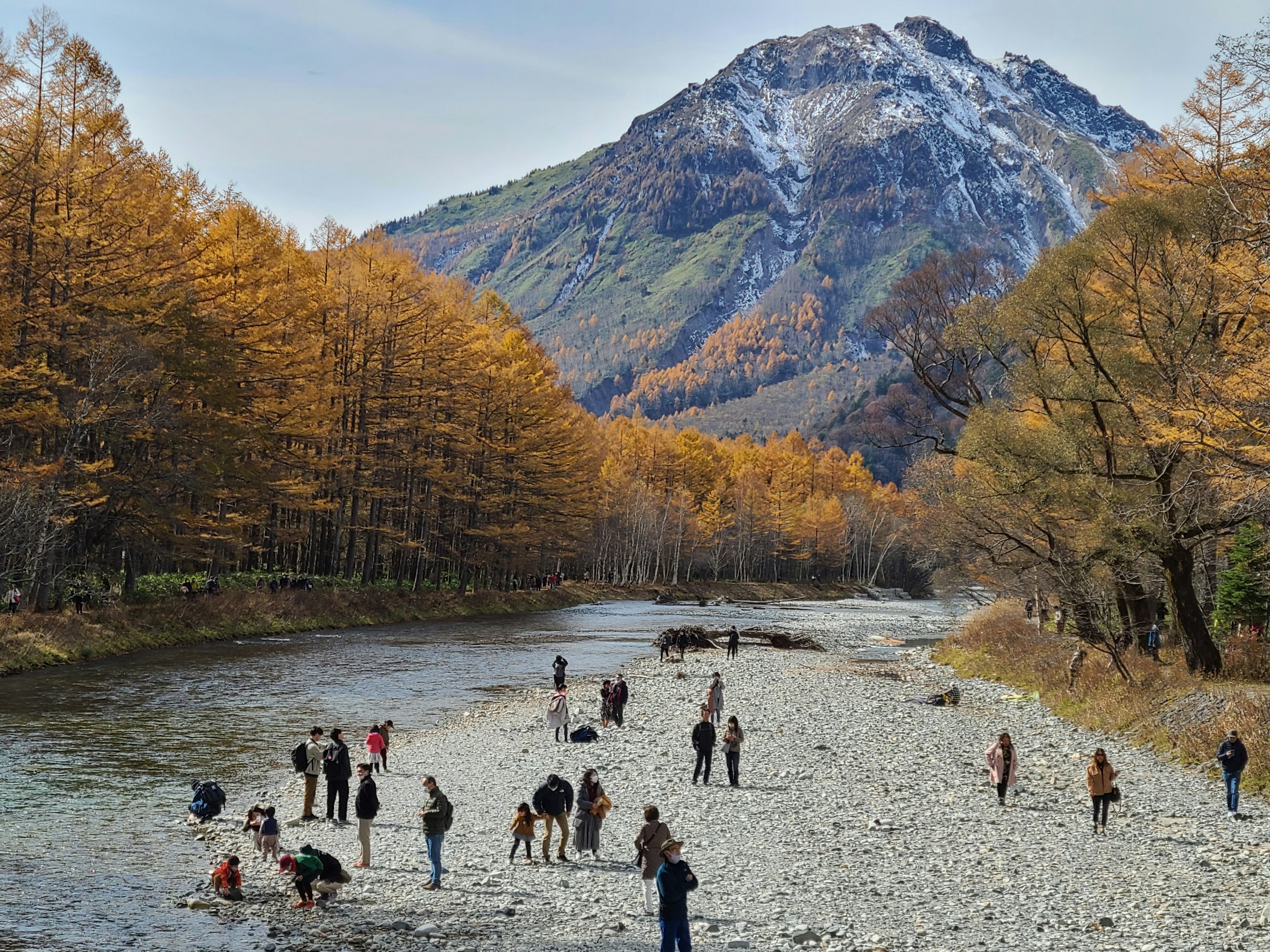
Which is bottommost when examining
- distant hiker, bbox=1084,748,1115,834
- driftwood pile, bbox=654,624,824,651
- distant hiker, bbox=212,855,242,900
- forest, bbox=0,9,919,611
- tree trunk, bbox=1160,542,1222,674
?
driftwood pile, bbox=654,624,824,651

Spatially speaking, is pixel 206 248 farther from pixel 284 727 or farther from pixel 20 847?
pixel 20 847

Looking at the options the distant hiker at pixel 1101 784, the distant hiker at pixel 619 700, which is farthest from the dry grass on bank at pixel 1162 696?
the distant hiker at pixel 619 700

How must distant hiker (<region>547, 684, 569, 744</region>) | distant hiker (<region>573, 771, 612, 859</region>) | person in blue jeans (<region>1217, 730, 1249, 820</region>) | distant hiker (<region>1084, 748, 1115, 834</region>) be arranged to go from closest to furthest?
1. distant hiker (<region>573, 771, 612, 859</region>)
2. distant hiker (<region>1084, 748, 1115, 834</region>)
3. person in blue jeans (<region>1217, 730, 1249, 820</region>)
4. distant hiker (<region>547, 684, 569, 744</region>)

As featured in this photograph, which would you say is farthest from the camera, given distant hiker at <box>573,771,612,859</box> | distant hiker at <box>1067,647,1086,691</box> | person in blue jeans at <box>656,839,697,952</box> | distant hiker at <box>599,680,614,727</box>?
distant hiker at <box>1067,647,1086,691</box>

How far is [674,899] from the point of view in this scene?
10.2 meters

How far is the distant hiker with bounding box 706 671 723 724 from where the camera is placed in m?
24.0

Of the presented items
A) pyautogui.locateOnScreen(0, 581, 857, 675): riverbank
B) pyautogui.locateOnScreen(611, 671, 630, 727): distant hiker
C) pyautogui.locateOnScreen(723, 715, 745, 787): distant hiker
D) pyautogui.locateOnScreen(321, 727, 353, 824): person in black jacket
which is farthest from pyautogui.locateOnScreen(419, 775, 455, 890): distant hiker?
pyautogui.locateOnScreen(0, 581, 857, 675): riverbank

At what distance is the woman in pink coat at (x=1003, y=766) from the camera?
56.9ft

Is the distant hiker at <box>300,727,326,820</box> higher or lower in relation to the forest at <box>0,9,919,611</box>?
lower

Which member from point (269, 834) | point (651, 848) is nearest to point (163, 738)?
point (269, 834)

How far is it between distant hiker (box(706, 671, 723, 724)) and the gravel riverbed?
36.0 inches

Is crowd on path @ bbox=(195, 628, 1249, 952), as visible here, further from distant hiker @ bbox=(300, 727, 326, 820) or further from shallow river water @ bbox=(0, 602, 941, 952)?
shallow river water @ bbox=(0, 602, 941, 952)

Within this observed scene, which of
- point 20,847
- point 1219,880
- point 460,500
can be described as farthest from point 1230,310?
point 460,500

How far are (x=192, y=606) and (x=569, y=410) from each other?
46.6m
